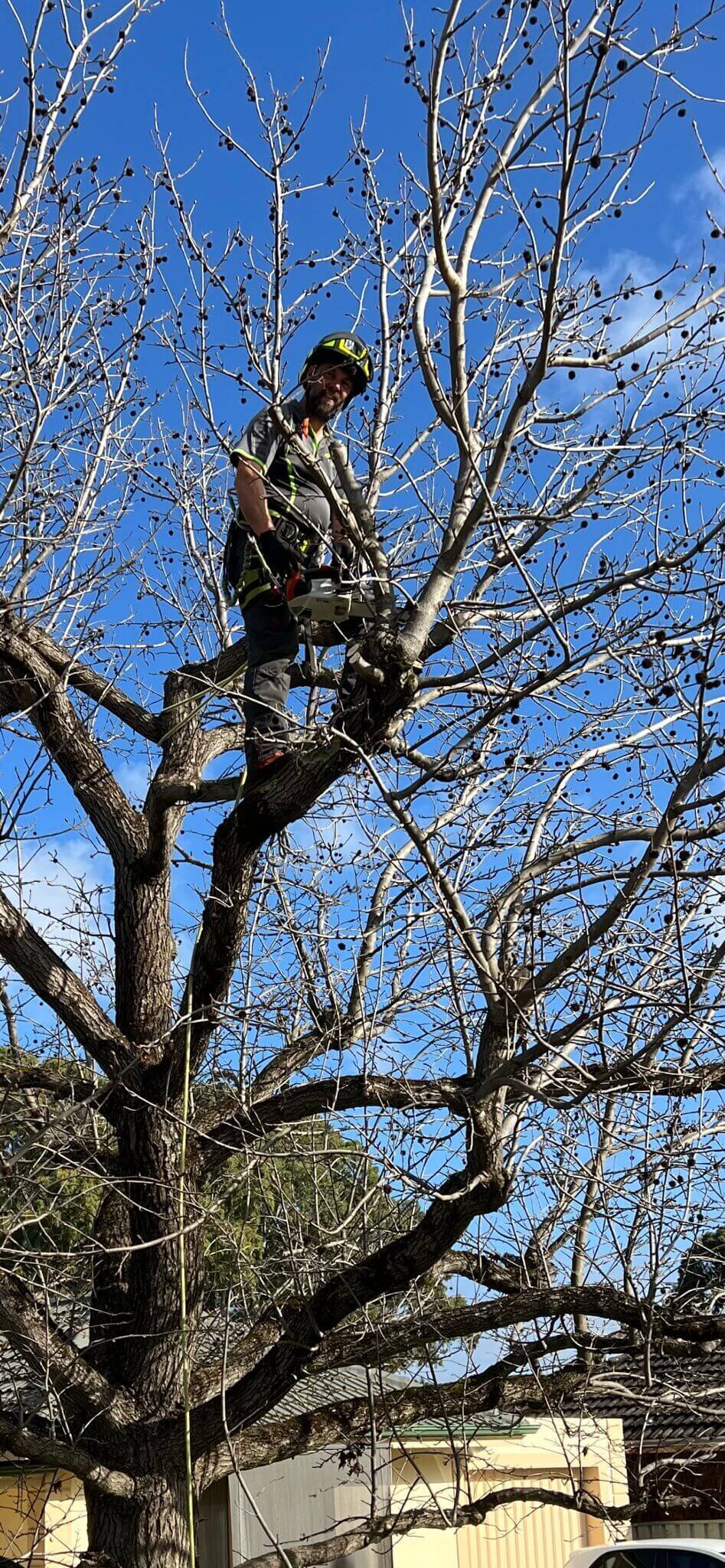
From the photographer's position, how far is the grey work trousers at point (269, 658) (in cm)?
660

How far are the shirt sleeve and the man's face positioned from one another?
1.59ft

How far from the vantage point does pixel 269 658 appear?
6.63m

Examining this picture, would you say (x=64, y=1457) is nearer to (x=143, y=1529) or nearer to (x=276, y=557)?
(x=143, y=1529)

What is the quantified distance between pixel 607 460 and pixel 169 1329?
4.58 metres

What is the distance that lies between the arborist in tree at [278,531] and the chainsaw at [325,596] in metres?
0.07

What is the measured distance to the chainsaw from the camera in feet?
18.6

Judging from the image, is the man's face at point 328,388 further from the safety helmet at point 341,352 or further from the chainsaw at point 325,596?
the chainsaw at point 325,596

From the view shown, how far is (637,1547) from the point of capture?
11.3 metres

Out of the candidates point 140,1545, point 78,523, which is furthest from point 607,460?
point 140,1545

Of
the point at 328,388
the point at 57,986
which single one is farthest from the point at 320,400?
the point at 57,986

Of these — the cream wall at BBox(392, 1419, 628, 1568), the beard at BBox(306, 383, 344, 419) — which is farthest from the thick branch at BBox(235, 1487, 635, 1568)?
the cream wall at BBox(392, 1419, 628, 1568)

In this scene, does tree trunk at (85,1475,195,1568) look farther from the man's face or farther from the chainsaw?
the man's face

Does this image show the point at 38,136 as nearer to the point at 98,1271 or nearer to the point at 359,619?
the point at 359,619

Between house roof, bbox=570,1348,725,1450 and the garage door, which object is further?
the garage door
